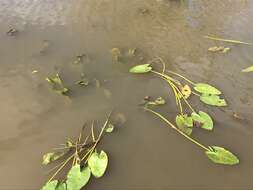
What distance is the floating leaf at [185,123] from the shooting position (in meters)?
2.74

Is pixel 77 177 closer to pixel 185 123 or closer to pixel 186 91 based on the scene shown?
pixel 185 123

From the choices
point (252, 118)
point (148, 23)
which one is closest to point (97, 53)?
point (148, 23)

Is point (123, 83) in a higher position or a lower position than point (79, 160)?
higher

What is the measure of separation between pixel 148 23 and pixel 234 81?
1.34m

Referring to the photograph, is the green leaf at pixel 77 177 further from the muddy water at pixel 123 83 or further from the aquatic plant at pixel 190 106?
the aquatic plant at pixel 190 106

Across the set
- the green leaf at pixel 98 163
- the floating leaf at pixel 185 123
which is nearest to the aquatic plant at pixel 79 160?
the green leaf at pixel 98 163

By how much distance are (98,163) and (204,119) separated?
0.92 meters

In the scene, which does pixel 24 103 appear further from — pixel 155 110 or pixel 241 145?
pixel 241 145

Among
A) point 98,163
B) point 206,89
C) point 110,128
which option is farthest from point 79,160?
point 206,89

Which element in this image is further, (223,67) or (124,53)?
(124,53)

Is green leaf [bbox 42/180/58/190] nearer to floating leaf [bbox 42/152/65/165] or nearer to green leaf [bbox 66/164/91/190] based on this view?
green leaf [bbox 66/164/91/190]

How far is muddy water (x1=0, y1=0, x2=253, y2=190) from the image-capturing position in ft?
8.22

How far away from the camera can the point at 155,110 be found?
116 inches

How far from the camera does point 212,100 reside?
9.78ft
